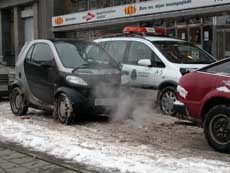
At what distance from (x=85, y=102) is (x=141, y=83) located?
2297 mm

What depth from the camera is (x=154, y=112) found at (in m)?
11.1

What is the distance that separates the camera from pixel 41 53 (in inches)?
425

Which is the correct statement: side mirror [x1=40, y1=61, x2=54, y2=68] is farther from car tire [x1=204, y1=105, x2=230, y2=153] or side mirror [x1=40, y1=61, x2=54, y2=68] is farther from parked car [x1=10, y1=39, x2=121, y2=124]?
car tire [x1=204, y1=105, x2=230, y2=153]

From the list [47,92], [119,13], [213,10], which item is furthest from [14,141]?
[119,13]

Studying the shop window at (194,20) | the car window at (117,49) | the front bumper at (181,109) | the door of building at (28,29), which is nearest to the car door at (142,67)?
the car window at (117,49)

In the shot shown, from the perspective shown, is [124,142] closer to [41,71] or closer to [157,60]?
[41,71]

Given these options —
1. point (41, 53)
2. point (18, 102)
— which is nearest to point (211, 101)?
point (41, 53)

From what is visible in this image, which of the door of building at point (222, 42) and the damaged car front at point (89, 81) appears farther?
the door of building at point (222, 42)

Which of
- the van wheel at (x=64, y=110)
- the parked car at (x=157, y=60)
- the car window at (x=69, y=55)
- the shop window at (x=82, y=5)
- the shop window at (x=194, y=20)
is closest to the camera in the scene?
the van wheel at (x=64, y=110)

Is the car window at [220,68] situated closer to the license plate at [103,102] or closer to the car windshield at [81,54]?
the license plate at [103,102]

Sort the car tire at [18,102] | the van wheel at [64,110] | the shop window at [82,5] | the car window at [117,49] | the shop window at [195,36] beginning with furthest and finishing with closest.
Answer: the shop window at [82,5], the shop window at [195,36], the car window at [117,49], the car tire at [18,102], the van wheel at [64,110]

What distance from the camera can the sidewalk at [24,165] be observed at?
6500 millimetres

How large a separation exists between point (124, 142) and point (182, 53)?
4.26 m

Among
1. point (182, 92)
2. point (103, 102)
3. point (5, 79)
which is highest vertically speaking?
point (182, 92)
